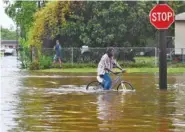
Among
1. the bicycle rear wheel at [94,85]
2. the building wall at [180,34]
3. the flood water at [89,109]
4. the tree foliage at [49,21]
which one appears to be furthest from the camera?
the building wall at [180,34]

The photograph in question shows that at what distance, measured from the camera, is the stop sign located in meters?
18.5

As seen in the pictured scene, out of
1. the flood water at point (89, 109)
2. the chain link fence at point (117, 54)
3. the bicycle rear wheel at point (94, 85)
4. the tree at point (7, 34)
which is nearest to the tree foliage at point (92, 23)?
the chain link fence at point (117, 54)

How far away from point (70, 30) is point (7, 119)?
2611 centimetres

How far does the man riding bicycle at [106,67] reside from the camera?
712 inches

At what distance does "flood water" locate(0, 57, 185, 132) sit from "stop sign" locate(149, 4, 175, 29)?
2.42 metres

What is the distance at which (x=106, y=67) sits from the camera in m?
18.1

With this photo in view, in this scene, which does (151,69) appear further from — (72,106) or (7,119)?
(7,119)

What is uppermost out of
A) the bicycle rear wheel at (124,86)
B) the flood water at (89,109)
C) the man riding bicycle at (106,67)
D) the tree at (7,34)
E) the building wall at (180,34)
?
the tree at (7,34)

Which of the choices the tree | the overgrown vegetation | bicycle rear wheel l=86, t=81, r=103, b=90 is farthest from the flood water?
the tree

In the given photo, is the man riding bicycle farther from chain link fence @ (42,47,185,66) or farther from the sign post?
chain link fence @ (42,47,185,66)

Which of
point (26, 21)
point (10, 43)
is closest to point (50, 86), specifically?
point (26, 21)

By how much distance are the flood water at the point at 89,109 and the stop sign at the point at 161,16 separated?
242cm

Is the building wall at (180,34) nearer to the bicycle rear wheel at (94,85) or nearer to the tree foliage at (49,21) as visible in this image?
the tree foliage at (49,21)

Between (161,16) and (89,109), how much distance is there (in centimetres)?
651
